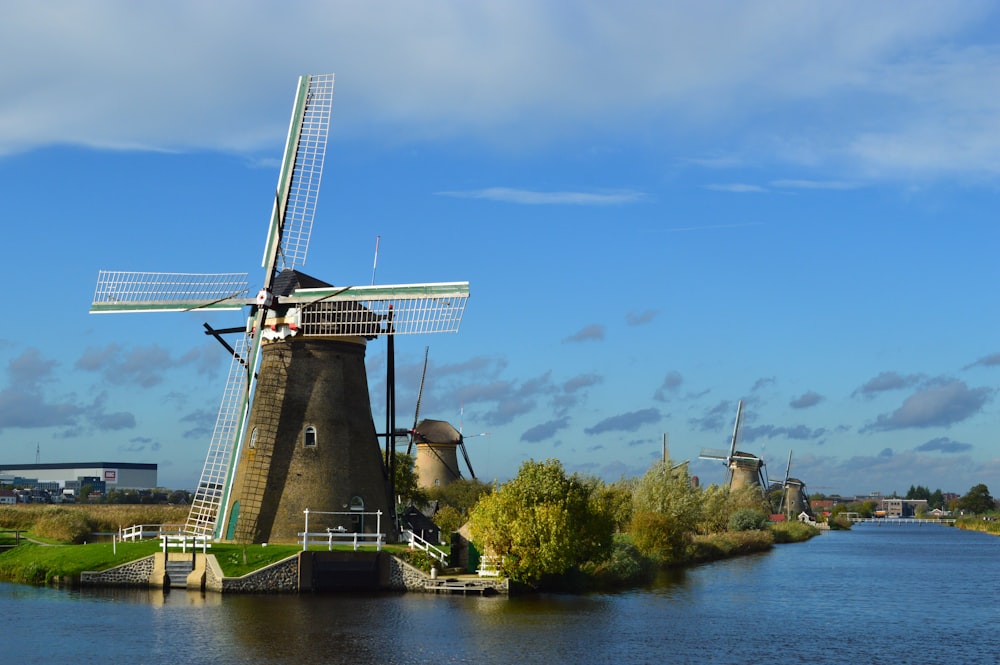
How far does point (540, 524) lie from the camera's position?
114ft

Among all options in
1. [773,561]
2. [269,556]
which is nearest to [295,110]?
[269,556]

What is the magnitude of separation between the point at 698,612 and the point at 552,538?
492 cm

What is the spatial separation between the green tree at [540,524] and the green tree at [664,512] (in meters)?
10.7

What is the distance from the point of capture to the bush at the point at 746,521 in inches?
3002

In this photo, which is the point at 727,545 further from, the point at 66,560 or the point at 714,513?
the point at 66,560

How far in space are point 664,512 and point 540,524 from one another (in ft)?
69.5

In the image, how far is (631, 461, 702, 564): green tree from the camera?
49.0m

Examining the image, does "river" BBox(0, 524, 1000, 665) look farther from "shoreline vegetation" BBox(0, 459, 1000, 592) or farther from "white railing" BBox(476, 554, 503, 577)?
"white railing" BBox(476, 554, 503, 577)

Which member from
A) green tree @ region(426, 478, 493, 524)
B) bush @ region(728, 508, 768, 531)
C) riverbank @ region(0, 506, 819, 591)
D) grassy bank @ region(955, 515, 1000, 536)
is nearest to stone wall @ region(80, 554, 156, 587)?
riverbank @ region(0, 506, 819, 591)

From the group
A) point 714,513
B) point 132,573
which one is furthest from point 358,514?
point 714,513

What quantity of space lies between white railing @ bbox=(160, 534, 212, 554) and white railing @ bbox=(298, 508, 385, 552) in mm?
3143

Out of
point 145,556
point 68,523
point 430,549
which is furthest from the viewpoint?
point 68,523

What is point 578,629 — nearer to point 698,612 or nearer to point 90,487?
point 698,612

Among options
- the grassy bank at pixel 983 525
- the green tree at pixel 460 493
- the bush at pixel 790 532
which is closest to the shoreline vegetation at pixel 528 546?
the green tree at pixel 460 493
